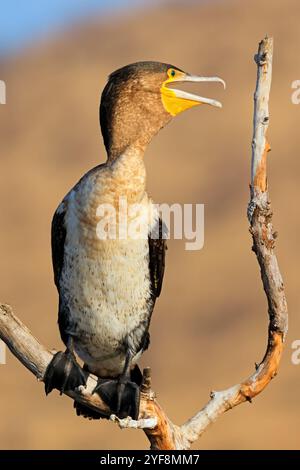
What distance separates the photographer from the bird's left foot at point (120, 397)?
7090 millimetres

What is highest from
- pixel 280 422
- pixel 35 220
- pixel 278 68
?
pixel 278 68

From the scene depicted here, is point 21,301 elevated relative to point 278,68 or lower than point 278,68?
lower

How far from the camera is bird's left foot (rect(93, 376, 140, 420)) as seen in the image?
709 cm

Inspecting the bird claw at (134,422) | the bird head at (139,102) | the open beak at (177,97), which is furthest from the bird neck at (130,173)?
the bird claw at (134,422)

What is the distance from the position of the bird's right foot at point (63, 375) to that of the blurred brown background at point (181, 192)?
1321 centimetres

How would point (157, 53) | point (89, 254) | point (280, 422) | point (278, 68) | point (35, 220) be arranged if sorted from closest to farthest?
point (89, 254) → point (280, 422) → point (35, 220) → point (278, 68) → point (157, 53)

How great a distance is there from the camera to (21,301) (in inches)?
1104

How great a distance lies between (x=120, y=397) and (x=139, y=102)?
1821mm

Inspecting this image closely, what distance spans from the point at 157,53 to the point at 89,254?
36157 mm

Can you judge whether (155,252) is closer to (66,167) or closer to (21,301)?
(21,301)

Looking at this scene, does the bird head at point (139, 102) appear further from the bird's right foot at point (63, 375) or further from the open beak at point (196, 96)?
the bird's right foot at point (63, 375)

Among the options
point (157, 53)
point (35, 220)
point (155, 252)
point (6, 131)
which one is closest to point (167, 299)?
point (35, 220)

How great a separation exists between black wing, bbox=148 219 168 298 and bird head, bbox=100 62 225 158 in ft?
1.86

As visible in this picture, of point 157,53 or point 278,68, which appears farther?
point 157,53
